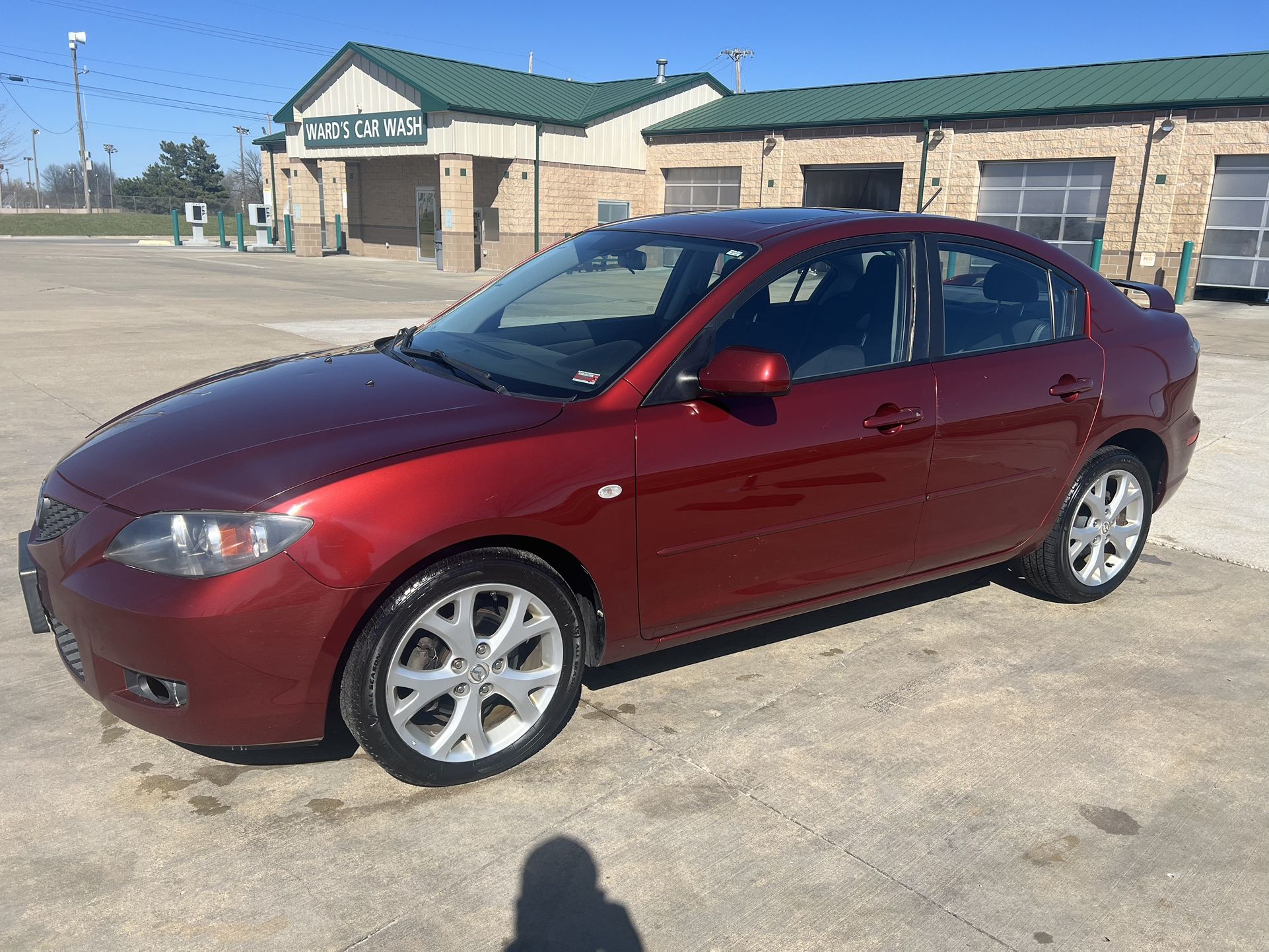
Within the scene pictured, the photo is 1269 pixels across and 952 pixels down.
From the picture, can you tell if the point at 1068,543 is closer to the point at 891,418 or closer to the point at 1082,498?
the point at 1082,498

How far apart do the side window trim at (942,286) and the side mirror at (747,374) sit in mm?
988

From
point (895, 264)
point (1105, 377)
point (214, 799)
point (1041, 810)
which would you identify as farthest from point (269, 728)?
point (1105, 377)

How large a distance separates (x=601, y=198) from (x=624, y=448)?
32.6 metres

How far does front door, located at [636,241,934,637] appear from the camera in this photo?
129 inches

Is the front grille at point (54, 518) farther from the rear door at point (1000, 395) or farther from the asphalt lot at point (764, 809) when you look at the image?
the rear door at point (1000, 395)

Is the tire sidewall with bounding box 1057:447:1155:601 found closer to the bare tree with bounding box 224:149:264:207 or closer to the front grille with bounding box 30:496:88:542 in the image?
the front grille with bounding box 30:496:88:542

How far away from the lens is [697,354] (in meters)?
3.34

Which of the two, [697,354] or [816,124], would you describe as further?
[816,124]

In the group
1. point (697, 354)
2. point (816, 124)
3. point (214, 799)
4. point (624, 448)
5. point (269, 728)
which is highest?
point (816, 124)

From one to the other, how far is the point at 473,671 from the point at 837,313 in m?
1.89

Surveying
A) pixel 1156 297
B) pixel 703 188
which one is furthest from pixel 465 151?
pixel 1156 297

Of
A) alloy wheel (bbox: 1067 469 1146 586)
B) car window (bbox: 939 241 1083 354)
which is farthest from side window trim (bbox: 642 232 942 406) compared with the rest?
alloy wheel (bbox: 1067 469 1146 586)

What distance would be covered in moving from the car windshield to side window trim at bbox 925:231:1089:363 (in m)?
0.82

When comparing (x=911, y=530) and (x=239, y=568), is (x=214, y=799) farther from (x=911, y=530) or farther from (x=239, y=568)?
(x=911, y=530)
